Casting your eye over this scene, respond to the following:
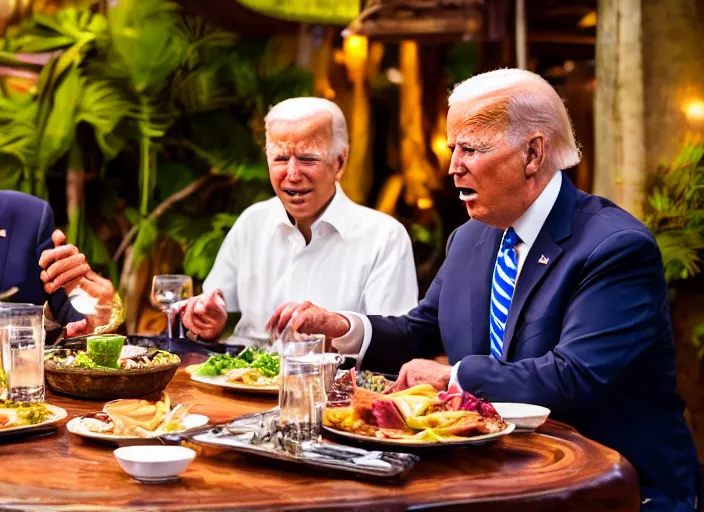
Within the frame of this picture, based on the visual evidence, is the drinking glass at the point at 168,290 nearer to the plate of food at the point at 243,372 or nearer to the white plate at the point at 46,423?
the plate of food at the point at 243,372

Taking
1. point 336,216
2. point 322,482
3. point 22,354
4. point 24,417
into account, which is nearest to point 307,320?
point 22,354

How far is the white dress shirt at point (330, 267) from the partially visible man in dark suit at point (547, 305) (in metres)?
0.84

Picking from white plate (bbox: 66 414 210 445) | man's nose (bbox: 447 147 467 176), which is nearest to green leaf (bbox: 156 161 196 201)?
man's nose (bbox: 447 147 467 176)

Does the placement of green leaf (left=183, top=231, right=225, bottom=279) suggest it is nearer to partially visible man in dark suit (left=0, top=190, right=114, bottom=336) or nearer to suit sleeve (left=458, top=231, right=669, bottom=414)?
partially visible man in dark suit (left=0, top=190, right=114, bottom=336)

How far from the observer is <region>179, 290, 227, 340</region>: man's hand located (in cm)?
313

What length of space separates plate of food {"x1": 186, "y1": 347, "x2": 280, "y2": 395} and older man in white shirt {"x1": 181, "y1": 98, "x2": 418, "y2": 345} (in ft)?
3.51

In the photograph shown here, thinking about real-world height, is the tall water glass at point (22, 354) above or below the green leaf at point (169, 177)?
below

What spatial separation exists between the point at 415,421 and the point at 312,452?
0.25m

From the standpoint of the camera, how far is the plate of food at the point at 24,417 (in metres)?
1.96

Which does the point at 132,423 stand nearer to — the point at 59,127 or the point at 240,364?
the point at 240,364

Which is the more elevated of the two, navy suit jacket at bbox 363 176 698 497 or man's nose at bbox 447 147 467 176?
man's nose at bbox 447 147 467 176

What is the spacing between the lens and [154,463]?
1.63 m

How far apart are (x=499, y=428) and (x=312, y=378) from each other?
383 mm

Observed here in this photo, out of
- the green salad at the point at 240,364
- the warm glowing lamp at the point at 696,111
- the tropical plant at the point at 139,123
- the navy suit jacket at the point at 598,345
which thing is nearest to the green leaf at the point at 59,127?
the tropical plant at the point at 139,123
